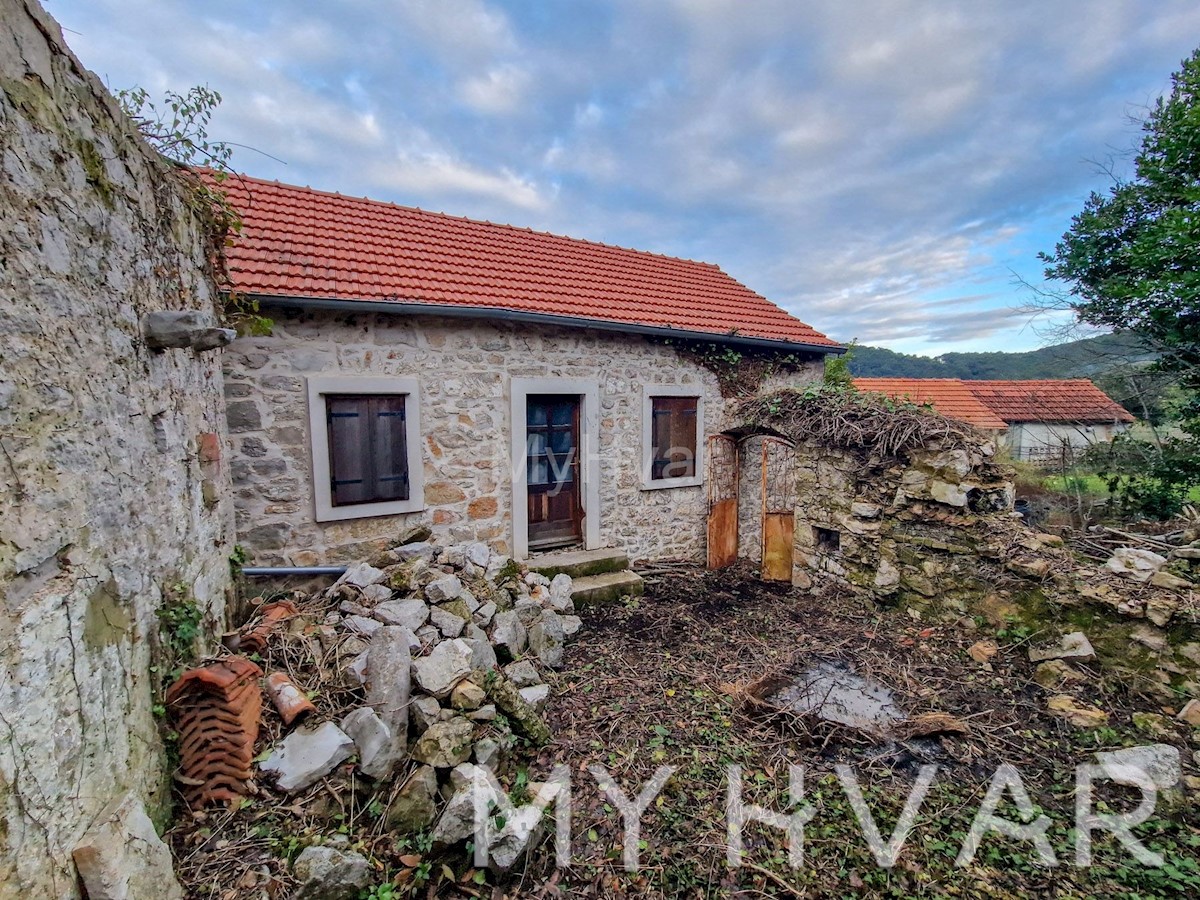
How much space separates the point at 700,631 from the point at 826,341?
5.30 metres

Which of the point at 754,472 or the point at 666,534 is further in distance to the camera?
the point at 754,472

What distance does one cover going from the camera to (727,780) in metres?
2.89

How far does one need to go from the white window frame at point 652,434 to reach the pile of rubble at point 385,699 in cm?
312

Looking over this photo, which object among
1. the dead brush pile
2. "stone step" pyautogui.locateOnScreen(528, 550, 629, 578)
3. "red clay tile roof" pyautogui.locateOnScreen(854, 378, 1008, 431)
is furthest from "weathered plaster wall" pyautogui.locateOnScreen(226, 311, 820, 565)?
"red clay tile roof" pyautogui.locateOnScreen(854, 378, 1008, 431)

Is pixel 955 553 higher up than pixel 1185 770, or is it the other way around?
pixel 955 553

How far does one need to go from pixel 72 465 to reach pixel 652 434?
5.75 m

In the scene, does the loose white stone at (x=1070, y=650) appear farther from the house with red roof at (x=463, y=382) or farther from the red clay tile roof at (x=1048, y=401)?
the red clay tile roof at (x=1048, y=401)

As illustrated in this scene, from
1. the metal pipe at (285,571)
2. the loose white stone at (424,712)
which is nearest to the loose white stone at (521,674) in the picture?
the loose white stone at (424,712)

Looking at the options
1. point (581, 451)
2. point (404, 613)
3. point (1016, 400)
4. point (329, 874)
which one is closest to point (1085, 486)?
point (1016, 400)

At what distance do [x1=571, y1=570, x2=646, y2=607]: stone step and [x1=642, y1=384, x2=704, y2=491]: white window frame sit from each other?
1.43 metres

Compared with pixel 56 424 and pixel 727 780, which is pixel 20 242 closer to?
pixel 56 424

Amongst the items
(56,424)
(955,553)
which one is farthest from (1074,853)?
(56,424)

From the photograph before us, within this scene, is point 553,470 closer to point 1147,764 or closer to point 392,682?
point 392,682

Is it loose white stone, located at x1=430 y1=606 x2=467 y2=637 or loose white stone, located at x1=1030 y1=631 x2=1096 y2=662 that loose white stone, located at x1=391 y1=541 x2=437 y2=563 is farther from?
loose white stone, located at x1=1030 y1=631 x2=1096 y2=662
